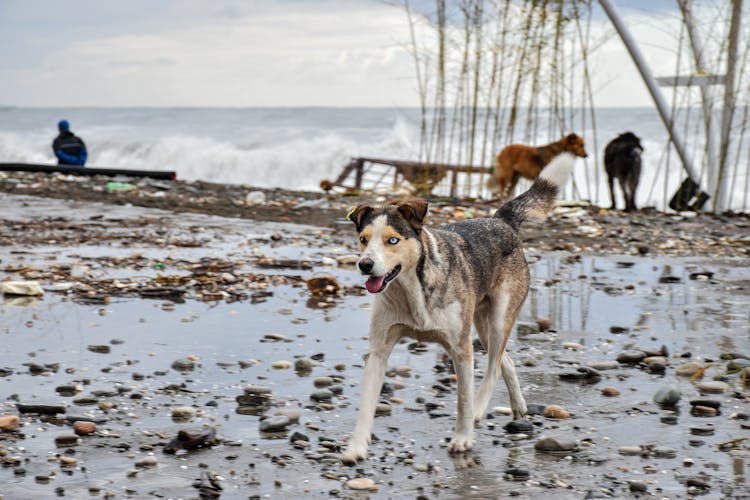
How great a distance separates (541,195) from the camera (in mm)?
5449

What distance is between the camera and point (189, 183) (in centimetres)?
1653

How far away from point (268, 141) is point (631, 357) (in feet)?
120

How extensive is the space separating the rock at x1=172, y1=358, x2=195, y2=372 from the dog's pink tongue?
6.47ft

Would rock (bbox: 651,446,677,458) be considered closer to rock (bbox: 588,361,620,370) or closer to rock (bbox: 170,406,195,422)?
rock (bbox: 588,361,620,370)

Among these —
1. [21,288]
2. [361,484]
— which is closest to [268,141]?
[21,288]

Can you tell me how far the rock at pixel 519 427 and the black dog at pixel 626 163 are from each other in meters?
9.44

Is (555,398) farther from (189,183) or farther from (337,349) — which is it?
(189,183)

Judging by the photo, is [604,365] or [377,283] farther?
[604,365]

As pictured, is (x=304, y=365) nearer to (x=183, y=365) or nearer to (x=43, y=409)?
(x=183, y=365)

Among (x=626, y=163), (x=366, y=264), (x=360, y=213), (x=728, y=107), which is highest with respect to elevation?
(x=728, y=107)

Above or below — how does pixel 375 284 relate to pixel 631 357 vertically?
above

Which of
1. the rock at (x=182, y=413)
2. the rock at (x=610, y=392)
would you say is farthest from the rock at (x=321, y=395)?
the rock at (x=610, y=392)

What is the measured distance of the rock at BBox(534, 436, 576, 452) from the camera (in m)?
4.30

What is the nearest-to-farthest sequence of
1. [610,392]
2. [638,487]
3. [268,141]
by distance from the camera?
[638,487] < [610,392] < [268,141]
